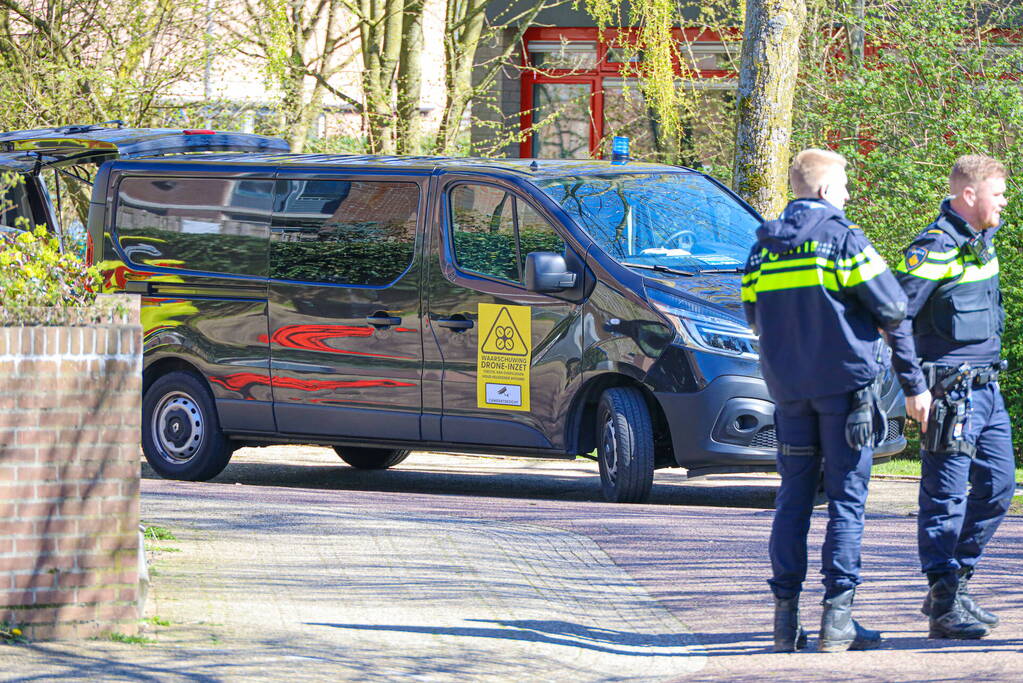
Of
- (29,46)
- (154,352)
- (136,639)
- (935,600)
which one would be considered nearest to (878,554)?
(935,600)

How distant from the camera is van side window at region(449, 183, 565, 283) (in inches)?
361

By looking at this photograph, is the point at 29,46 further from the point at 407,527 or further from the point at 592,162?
the point at 407,527

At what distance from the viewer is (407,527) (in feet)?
25.1

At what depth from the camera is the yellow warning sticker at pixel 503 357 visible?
9.16m

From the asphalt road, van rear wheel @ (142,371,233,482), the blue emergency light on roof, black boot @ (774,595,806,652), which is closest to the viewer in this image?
the asphalt road

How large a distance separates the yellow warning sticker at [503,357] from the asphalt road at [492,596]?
60 centimetres

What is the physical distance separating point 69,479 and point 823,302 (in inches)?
106

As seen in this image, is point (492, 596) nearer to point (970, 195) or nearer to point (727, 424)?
point (970, 195)

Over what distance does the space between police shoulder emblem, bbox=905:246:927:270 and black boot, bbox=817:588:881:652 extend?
47.5 inches

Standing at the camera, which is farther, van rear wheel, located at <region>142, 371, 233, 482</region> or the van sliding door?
van rear wheel, located at <region>142, 371, 233, 482</region>

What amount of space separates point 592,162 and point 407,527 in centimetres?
334

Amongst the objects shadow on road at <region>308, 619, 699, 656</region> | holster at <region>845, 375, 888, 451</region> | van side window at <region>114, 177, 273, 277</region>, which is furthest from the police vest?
van side window at <region>114, 177, 273, 277</region>

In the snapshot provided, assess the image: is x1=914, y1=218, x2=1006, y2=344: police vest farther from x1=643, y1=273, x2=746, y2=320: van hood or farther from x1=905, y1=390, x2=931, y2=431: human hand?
x1=643, y1=273, x2=746, y2=320: van hood

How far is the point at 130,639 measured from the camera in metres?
5.61
